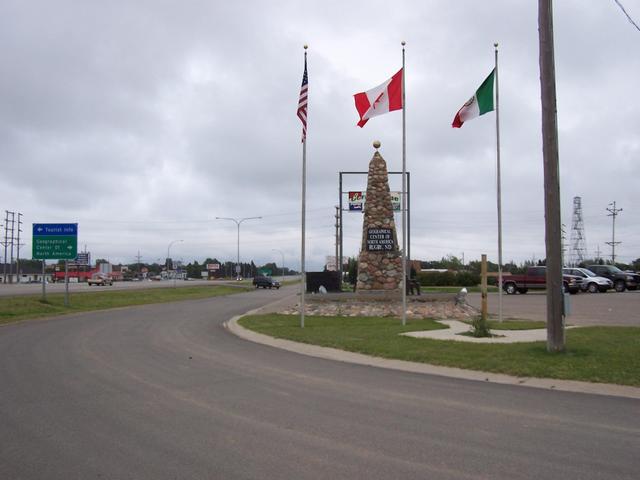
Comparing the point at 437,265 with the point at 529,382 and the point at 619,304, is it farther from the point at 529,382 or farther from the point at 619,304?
the point at 529,382

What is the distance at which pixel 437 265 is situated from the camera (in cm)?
10644

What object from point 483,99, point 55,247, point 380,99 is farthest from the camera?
point 55,247

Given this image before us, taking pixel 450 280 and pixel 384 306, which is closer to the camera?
pixel 384 306

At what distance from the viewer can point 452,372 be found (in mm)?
9961

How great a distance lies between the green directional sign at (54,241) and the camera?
28.3 meters

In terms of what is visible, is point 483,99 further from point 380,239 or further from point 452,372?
point 452,372

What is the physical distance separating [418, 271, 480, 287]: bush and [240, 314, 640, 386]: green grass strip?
137ft

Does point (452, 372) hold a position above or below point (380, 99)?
below

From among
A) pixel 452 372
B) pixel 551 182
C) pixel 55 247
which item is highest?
pixel 551 182

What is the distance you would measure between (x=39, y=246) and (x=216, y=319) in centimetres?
1194

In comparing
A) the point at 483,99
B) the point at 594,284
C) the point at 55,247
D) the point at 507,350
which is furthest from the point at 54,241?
the point at 594,284

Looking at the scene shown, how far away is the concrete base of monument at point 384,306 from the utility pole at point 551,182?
10.0 metres

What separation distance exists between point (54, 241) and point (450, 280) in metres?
40.0

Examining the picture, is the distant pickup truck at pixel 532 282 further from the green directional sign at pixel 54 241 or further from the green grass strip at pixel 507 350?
the green directional sign at pixel 54 241
